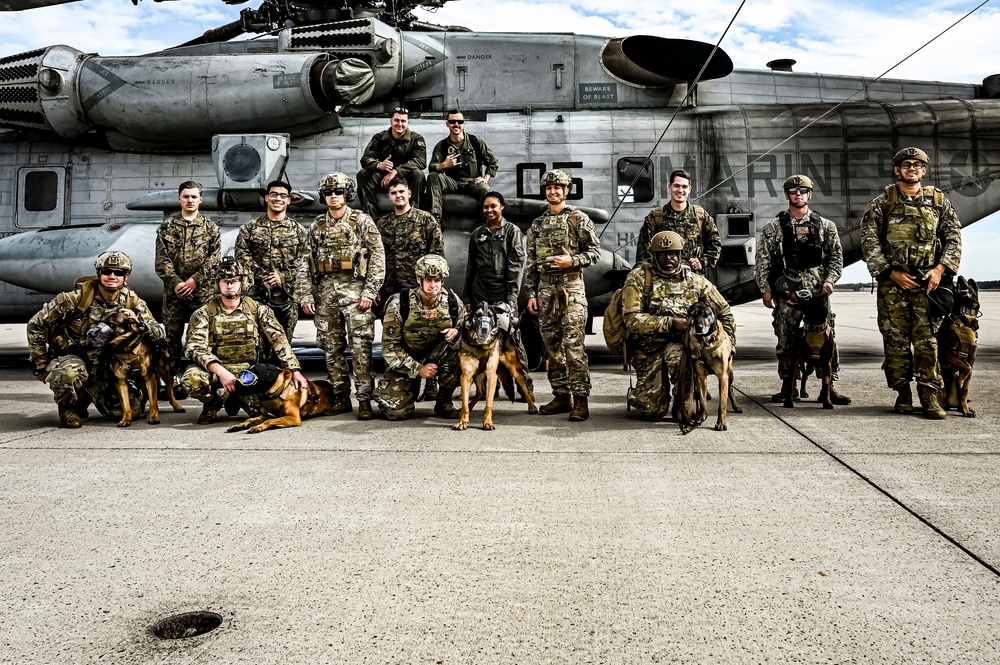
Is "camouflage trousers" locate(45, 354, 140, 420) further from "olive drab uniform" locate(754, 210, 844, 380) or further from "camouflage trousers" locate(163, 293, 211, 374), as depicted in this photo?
"olive drab uniform" locate(754, 210, 844, 380)

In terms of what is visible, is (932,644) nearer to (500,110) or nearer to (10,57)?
(500,110)

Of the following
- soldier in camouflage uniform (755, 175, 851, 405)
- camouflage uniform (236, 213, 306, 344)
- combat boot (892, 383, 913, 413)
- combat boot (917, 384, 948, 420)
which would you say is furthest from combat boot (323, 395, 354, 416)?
combat boot (917, 384, 948, 420)

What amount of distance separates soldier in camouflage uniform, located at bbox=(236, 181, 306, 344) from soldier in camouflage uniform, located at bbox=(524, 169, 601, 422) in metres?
2.10

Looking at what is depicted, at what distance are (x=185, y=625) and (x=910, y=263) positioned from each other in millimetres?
5541

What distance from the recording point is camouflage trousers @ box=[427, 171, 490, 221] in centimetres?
774

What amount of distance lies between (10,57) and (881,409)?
407 inches

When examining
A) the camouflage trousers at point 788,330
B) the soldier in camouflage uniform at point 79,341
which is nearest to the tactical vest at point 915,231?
the camouflage trousers at point 788,330

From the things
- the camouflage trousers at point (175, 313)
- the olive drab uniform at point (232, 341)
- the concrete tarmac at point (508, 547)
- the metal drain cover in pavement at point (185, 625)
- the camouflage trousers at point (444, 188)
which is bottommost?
the metal drain cover in pavement at point (185, 625)

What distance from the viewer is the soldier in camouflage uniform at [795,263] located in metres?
6.40

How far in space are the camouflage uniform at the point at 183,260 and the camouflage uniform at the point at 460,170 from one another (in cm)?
215

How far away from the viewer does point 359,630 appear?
2238mm

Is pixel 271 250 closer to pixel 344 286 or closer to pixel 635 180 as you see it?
pixel 344 286

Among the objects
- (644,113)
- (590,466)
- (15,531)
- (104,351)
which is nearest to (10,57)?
(104,351)

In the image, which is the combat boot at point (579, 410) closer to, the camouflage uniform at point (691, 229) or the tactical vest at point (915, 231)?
the camouflage uniform at point (691, 229)
